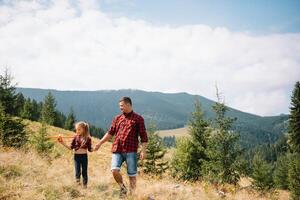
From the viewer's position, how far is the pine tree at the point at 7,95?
23109 millimetres

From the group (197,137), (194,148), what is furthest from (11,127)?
(197,137)

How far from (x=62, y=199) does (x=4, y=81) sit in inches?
759

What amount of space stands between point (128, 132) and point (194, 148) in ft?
47.9

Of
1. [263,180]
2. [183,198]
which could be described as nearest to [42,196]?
[183,198]

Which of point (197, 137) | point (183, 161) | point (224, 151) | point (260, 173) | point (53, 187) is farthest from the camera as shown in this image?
point (260, 173)

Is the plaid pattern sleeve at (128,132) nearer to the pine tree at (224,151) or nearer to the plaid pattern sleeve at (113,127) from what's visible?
the plaid pattern sleeve at (113,127)

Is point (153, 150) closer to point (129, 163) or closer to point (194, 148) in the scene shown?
point (194, 148)

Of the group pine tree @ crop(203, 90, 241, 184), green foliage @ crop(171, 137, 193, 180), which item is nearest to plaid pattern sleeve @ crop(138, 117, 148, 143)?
pine tree @ crop(203, 90, 241, 184)

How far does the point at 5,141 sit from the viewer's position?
56.5ft

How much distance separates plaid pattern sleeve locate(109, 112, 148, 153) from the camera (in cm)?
786

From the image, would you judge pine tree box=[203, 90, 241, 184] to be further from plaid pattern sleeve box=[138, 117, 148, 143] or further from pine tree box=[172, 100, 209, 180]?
plaid pattern sleeve box=[138, 117, 148, 143]

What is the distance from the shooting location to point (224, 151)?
16.9m

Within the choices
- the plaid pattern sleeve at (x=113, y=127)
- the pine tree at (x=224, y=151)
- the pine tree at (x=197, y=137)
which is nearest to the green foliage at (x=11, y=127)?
the pine tree at (x=197, y=137)

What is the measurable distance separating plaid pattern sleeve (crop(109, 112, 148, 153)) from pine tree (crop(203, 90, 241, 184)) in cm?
934
